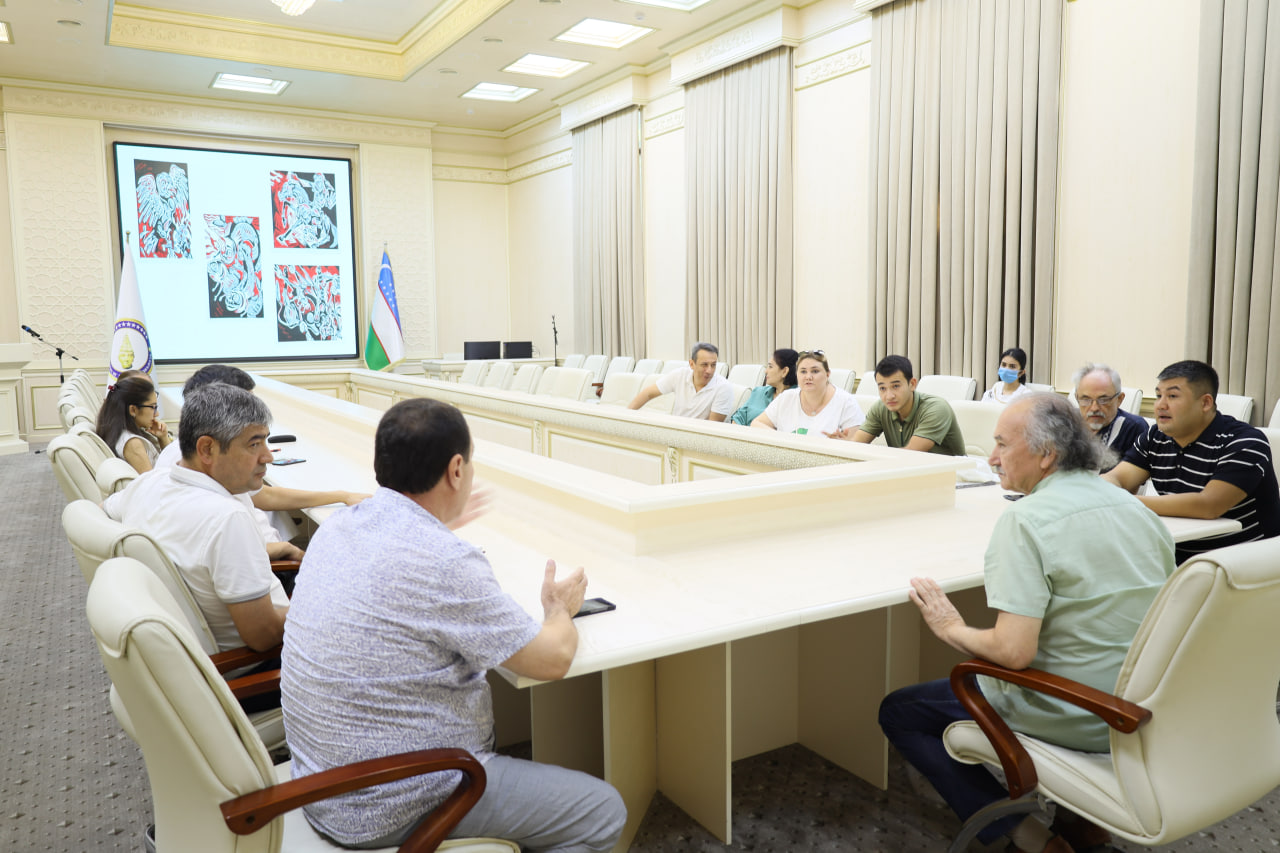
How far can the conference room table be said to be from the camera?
183cm

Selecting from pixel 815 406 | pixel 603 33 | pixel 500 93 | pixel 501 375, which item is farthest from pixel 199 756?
pixel 500 93

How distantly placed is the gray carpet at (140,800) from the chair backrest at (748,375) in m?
5.26

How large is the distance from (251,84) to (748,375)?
686 centimetres

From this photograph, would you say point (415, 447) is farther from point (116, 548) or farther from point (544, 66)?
point (544, 66)

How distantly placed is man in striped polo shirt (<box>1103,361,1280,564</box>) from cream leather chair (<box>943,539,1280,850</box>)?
42.7 inches

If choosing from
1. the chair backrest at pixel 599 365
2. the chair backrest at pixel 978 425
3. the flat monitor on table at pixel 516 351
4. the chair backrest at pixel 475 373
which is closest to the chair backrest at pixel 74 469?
the chair backrest at pixel 978 425

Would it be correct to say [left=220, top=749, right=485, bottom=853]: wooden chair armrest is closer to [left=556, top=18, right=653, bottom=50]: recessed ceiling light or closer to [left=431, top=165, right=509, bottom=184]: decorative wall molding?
[left=556, top=18, right=653, bottom=50]: recessed ceiling light

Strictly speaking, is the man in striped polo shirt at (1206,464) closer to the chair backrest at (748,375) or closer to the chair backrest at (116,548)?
the chair backrest at (116,548)

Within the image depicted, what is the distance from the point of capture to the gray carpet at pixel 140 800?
216 cm

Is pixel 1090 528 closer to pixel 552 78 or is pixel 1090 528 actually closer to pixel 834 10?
pixel 834 10

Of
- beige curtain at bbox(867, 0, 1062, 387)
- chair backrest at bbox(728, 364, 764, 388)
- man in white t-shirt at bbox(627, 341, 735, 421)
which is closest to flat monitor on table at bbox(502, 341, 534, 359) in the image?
chair backrest at bbox(728, 364, 764, 388)

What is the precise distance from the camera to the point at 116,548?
67.3 inches

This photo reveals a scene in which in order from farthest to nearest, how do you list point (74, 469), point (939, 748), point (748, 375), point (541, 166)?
1. point (541, 166)
2. point (748, 375)
3. point (74, 469)
4. point (939, 748)

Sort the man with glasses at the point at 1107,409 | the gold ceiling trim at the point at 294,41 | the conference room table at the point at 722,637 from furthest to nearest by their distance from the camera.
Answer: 1. the gold ceiling trim at the point at 294,41
2. the man with glasses at the point at 1107,409
3. the conference room table at the point at 722,637
